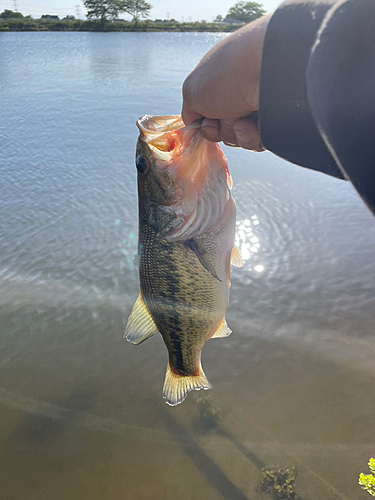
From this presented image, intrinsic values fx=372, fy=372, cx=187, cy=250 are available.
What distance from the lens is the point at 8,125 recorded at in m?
10.2

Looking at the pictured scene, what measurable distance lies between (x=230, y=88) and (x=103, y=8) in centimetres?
8018

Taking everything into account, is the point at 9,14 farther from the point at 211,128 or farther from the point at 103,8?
the point at 211,128

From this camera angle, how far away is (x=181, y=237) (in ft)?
6.56

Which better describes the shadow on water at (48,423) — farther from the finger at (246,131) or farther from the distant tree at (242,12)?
the distant tree at (242,12)

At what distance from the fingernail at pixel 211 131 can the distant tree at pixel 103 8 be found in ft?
253

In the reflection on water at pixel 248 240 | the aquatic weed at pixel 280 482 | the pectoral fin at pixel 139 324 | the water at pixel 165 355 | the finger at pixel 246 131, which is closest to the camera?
the finger at pixel 246 131

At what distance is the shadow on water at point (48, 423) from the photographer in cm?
367

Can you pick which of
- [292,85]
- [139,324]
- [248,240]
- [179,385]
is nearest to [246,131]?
[292,85]

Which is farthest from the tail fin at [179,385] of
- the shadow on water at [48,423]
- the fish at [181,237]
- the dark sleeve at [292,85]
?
the shadow on water at [48,423]

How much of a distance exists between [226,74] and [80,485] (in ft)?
11.8

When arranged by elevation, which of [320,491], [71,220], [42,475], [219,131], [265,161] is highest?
[219,131]

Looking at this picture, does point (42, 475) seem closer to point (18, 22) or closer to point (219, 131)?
point (219, 131)

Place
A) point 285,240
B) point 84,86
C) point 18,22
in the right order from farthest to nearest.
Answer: point 18,22
point 84,86
point 285,240

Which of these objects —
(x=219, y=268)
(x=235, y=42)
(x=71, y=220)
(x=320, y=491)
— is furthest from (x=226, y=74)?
(x=71, y=220)
